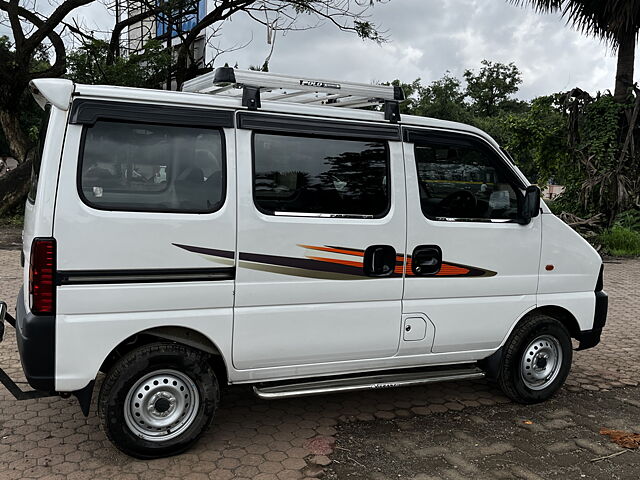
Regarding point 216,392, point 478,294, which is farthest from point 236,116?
point 478,294

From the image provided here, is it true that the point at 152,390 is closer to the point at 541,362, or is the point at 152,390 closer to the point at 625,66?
the point at 541,362

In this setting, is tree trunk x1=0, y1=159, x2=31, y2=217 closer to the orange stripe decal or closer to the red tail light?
the red tail light

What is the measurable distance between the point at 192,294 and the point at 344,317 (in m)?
1.04

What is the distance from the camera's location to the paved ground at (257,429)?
3674 mm

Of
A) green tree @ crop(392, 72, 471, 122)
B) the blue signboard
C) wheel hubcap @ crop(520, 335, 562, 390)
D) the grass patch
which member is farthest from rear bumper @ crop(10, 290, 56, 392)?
green tree @ crop(392, 72, 471, 122)

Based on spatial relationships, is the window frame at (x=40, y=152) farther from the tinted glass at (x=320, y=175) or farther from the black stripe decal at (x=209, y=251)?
the tinted glass at (x=320, y=175)

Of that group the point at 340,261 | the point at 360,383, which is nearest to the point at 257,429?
the point at 360,383

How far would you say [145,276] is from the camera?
350 centimetres

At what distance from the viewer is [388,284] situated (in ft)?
13.6

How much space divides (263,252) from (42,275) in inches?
49.3

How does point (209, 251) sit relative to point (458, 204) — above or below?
below

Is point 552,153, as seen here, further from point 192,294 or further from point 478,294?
point 192,294

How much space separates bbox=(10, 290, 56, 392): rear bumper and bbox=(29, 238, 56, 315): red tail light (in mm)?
60

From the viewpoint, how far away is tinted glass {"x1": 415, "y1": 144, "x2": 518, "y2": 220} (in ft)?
14.2
